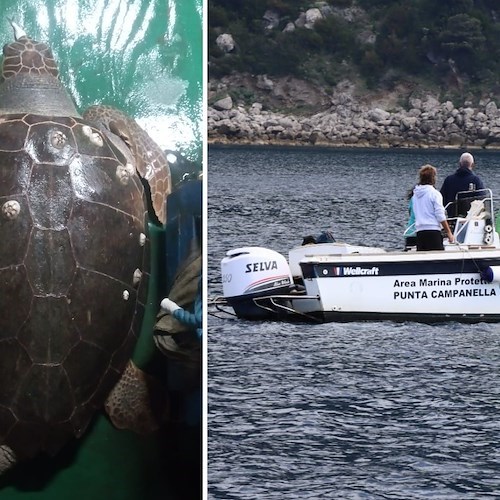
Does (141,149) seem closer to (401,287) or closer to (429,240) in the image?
(429,240)

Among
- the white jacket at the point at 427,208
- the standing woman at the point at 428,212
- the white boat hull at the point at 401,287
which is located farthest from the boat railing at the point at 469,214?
the white jacket at the point at 427,208

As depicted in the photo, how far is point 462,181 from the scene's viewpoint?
14812 mm

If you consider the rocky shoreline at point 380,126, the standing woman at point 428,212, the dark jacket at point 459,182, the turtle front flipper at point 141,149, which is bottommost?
the turtle front flipper at point 141,149

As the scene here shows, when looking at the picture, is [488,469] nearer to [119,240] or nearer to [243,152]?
[119,240]

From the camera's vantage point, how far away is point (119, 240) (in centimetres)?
166

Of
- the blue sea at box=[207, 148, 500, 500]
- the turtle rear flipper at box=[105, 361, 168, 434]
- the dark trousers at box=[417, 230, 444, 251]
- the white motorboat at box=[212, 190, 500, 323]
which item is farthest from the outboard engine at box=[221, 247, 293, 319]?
the turtle rear flipper at box=[105, 361, 168, 434]

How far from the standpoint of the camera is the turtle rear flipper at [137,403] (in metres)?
1.67

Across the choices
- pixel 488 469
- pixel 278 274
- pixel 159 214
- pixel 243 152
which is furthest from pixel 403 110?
pixel 159 214

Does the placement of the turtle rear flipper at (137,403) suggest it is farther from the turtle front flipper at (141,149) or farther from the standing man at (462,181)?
the standing man at (462,181)

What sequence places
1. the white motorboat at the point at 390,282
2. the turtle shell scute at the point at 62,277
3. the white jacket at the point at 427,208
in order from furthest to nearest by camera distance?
the white motorboat at the point at 390,282 < the white jacket at the point at 427,208 < the turtle shell scute at the point at 62,277

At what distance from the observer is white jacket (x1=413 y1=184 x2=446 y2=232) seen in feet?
41.7

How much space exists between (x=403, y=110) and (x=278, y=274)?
40978 millimetres

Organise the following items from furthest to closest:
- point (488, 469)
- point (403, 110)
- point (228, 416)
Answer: point (403, 110), point (228, 416), point (488, 469)

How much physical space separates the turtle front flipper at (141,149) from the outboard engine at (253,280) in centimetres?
1187
